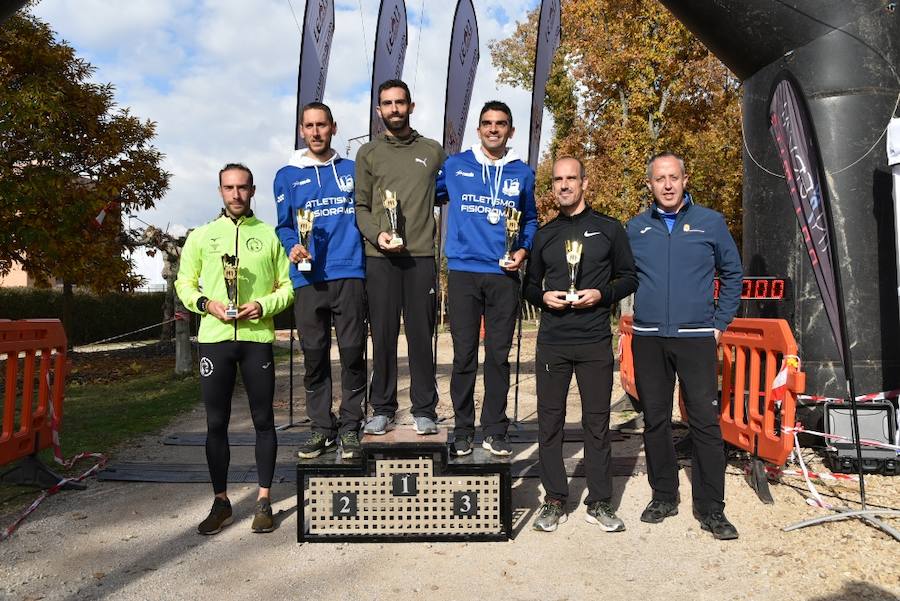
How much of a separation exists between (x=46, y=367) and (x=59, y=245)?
7.02 meters

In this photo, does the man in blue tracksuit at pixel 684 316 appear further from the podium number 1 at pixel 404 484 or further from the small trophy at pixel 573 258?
the podium number 1 at pixel 404 484

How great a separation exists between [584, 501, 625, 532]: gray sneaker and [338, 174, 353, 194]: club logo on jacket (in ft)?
8.36

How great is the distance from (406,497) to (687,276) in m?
2.20

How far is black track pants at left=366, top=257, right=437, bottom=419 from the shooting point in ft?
14.7

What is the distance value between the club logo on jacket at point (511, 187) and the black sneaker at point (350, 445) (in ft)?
5.98

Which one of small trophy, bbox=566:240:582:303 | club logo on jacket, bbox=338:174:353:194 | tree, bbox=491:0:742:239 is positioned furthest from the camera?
tree, bbox=491:0:742:239

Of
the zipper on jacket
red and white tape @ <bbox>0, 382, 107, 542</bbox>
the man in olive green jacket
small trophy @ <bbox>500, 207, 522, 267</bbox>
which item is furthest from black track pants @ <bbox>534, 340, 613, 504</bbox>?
red and white tape @ <bbox>0, 382, 107, 542</bbox>

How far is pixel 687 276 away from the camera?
439 cm

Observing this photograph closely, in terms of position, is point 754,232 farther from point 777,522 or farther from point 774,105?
point 777,522

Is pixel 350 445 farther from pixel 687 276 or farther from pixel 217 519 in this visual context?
pixel 687 276

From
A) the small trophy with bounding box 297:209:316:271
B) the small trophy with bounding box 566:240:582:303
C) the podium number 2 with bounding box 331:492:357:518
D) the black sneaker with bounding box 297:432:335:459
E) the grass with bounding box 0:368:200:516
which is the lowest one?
the grass with bounding box 0:368:200:516

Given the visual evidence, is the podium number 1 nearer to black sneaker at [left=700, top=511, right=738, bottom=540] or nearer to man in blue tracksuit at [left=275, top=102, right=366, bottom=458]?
man in blue tracksuit at [left=275, top=102, right=366, bottom=458]

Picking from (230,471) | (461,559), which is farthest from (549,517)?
(230,471)

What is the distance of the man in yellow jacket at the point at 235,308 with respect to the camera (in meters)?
4.28
